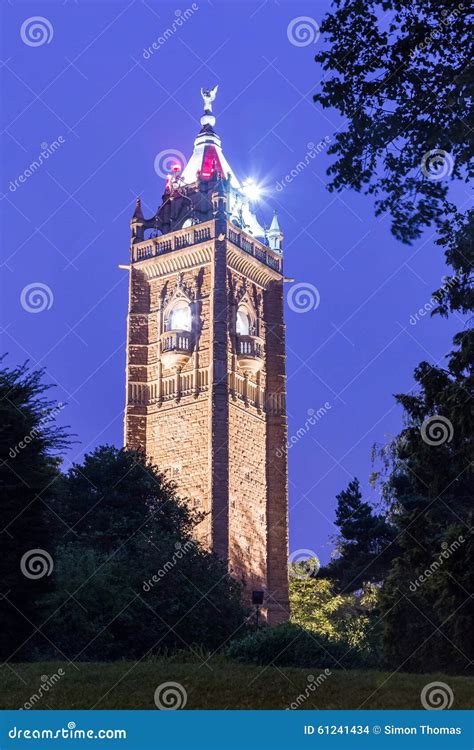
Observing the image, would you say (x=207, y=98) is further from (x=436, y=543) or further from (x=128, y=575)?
(x=436, y=543)

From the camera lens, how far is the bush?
2036 cm

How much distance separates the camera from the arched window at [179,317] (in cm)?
6153

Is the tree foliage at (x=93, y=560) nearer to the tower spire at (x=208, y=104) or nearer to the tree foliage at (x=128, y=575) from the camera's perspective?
the tree foliage at (x=128, y=575)

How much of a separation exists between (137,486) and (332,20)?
82.2 ft

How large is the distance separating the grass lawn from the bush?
315cm

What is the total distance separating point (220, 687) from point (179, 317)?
47.4m

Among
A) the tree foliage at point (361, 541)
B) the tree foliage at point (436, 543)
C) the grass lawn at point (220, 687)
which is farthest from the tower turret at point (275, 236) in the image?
the grass lawn at point (220, 687)

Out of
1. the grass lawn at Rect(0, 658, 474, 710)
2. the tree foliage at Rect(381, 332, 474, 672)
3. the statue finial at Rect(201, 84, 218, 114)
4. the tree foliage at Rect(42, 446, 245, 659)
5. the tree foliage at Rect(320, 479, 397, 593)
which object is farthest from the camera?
the statue finial at Rect(201, 84, 218, 114)

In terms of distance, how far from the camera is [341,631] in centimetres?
4353

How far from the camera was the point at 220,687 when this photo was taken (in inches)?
605

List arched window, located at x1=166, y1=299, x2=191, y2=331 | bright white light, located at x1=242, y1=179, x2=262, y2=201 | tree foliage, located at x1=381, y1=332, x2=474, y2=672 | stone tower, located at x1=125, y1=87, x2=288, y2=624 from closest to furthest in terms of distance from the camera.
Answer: tree foliage, located at x1=381, y1=332, x2=474, y2=672 < stone tower, located at x1=125, y1=87, x2=288, y2=624 < arched window, located at x1=166, y1=299, x2=191, y2=331 < bright white light, located at x1=242, y1=179, x2=262, y2=201

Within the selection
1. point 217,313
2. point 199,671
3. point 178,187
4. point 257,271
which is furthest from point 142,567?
point 178,187

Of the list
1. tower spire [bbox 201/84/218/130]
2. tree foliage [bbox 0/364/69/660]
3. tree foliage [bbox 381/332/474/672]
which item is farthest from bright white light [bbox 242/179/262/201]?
tree foliage [bbox 0/364/69/660]

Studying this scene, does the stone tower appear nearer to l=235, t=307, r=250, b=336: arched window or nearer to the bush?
l=235, t=307, r=250, b=336: arched window
